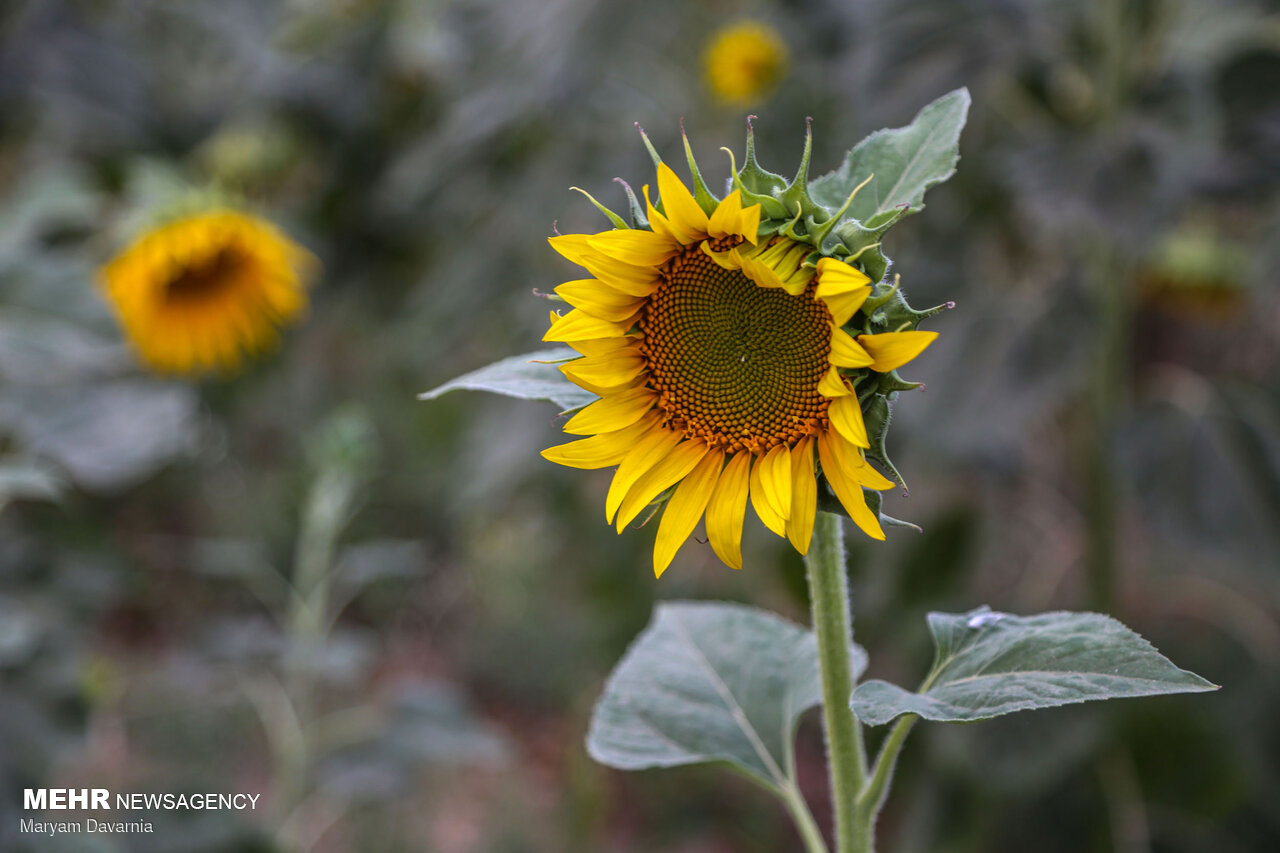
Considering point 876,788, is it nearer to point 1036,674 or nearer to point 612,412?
point 1036,674

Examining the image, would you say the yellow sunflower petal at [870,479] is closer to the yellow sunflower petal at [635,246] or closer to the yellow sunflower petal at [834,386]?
the yellow sunflower petal at [834,386]

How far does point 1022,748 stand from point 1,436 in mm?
1563

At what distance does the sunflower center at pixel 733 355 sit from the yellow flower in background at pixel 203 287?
1.15 metres

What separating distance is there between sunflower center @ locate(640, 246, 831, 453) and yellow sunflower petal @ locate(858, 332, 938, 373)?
0.04 metres

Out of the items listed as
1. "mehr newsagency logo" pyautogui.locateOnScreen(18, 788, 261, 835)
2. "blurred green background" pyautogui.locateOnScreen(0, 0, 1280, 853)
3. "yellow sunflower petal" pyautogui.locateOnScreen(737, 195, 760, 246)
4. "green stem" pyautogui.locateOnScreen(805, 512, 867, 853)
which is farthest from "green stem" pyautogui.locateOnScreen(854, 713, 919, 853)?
"mehr newsagency logo" pyautogui.locateOnScreen(18, 788, 261, 835)

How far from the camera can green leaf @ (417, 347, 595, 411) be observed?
18.1 inches

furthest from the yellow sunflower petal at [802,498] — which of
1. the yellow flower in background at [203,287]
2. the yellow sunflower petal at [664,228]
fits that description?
the yellow flower in background at [203,287]

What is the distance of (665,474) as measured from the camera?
1.51ft

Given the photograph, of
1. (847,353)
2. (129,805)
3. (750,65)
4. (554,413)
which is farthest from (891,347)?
(750,65)

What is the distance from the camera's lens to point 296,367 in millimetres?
2506

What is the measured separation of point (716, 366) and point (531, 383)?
0.09 meters

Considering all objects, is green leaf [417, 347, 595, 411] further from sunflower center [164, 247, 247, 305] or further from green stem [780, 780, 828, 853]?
sunflower center [164, 247, 247, 305]

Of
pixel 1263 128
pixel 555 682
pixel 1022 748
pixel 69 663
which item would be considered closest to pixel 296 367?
pixel 555 682

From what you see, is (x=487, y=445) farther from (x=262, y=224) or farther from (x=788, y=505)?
(x=788, y=505)
